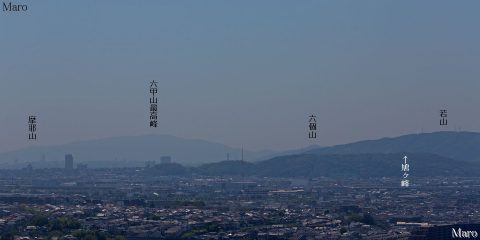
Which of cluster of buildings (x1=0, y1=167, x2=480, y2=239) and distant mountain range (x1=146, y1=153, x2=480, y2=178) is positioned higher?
Result: distant mountain range (x1=146, y1=153, x2=480, y2=178)

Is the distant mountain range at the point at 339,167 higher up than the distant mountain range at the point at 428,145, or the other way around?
the distant mountain range at the point at 428,145

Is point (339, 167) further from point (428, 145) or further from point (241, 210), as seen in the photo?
point (241, 210)

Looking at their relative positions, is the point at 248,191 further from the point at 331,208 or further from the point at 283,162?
the point at 283,162

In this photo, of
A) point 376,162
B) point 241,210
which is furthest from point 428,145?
point 241,210

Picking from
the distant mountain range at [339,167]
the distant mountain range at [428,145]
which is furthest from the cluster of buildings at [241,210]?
the distant mountain range at [428,145]

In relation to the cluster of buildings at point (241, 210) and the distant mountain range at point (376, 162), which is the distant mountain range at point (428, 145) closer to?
the distant mountain range at point (376, 162)

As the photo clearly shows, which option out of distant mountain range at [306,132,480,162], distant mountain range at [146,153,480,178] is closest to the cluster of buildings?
distant mountain range at [146,153,480,178]

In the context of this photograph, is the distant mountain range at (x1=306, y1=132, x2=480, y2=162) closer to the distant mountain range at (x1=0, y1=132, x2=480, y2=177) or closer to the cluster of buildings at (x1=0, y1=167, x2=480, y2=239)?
the distant mountain range at (x1=0, y1=132, x2=480, y2=177)

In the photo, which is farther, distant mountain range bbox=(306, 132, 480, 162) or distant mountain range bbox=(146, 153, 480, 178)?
distant mountain range bbox=(306, 132, 480, 162)

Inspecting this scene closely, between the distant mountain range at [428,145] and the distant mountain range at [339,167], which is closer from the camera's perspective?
the distant mountain range at [339,167]

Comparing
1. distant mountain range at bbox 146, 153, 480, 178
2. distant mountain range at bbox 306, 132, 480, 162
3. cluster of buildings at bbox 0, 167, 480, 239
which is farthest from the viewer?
distant mountain range at bbox 306, 132, 480, 162

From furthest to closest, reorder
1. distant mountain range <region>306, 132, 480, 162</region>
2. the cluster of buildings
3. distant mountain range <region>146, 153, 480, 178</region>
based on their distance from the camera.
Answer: distant mountain range <region>306, 132, 480, 162</region>
distant mountain range <region>146, 153, 480, 178</region>
the cluster of buildings
